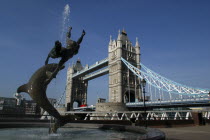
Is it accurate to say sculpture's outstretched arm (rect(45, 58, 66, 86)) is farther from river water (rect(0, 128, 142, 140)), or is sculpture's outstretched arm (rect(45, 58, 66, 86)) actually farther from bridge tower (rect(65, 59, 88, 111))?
bridge tower (rect(65, 59, 88, 111))

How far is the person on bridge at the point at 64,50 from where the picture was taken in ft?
23.7

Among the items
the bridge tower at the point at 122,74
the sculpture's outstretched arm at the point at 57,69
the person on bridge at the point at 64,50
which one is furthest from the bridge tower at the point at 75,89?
the sculpture's outstretched arm at the point at 57,69

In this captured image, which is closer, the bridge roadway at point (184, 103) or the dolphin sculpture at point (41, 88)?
the dolphin sculpture at point (41, 88)

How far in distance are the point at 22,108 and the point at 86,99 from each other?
2622 centimetres

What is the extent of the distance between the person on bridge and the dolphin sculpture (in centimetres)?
26

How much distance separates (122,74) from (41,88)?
39681 millimetres

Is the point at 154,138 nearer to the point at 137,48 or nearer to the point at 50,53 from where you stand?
the point at 50,53

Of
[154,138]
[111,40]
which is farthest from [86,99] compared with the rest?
[154,138]

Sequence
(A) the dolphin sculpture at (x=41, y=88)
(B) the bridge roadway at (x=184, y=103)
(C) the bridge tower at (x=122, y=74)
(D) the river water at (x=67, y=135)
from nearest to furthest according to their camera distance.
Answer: (D) the river water at (x=67, y=135), (A) the dolphin sculpture at (x=41, y=88), (B) the bridge roadway at (x=184, y=103), (C) the bridge tower at (x=122, y=74)

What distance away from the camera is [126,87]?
45.6 m

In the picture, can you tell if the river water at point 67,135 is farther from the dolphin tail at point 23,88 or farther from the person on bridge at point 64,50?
the person on bridge at point 64,50

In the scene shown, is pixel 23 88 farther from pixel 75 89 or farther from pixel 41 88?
pixel 75 89

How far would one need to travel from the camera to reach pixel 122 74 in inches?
1817

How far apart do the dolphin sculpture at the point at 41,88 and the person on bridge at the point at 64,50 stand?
0.87ft
